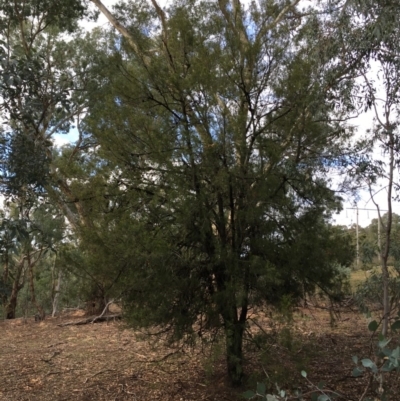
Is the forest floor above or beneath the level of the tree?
beneath

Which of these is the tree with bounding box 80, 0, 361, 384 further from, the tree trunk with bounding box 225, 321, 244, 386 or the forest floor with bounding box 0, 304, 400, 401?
the forest floor with bounding box 0, 304, 400, 401

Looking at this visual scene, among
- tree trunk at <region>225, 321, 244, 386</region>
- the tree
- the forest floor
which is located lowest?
the forest floor

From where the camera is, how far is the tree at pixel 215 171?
5152mm

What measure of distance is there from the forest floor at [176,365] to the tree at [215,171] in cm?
36

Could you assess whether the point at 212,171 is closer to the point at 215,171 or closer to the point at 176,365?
the point at 215,171

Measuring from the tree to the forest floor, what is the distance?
36cm

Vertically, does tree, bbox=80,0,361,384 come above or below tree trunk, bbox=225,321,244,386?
above

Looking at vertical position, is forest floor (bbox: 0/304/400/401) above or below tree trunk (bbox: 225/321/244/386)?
below

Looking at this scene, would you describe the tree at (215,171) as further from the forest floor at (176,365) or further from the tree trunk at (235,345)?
the forest floor at (176,365)

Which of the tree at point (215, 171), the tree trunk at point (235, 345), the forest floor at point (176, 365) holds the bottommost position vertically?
the forest floor at point (176, 365)

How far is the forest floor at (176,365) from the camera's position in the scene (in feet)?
17.3

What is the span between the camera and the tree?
515cm

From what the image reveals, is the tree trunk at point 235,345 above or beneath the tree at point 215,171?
beneath

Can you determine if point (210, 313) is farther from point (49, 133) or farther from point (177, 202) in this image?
point (49, 133)
